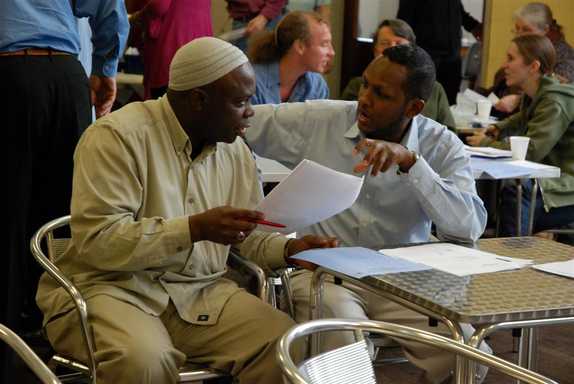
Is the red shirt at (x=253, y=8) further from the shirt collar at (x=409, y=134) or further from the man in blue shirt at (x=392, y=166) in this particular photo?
the shirt collar at (x=409, y=134)

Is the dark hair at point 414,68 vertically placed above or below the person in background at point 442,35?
above

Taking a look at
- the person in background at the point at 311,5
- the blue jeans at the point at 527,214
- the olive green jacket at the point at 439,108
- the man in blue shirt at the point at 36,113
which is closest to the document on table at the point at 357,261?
the man in blue shirt at the point at 36,113

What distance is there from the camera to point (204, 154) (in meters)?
2.35

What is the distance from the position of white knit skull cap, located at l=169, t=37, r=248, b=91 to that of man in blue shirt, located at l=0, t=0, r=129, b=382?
785mm

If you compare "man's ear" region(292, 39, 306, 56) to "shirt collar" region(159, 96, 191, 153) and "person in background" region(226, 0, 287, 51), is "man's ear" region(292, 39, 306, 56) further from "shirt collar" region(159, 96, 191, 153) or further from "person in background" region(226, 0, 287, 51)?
"shirt collar" region(159, 96, 191, 153)

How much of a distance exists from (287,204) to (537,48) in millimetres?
3142

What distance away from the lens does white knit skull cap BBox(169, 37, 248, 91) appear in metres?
2.26

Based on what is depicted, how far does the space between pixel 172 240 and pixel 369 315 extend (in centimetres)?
73

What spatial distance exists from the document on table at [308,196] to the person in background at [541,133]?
216 centimetres

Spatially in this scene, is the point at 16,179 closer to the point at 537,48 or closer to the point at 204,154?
the point at 204,154

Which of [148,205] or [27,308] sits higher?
[148,205]

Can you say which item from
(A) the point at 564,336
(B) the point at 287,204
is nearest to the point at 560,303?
(B) the point at 287,204

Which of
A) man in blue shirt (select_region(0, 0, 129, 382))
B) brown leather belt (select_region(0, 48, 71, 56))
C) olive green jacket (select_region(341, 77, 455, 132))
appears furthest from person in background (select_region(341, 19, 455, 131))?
brown leather belt (select_region(0, 48, 71, 56))

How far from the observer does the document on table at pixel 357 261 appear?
2.08m
